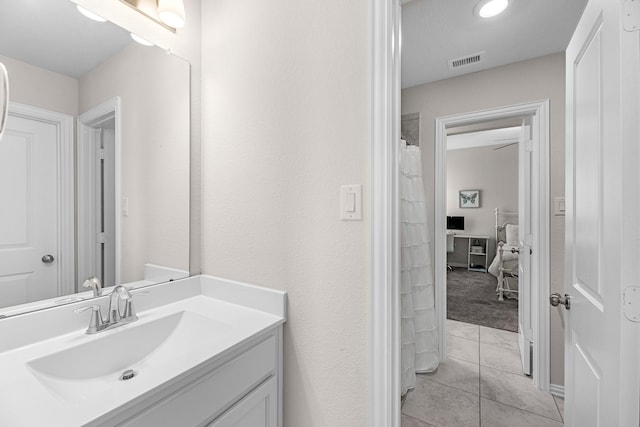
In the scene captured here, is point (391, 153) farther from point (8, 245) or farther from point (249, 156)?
point (8, 245)

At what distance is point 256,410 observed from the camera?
100cm

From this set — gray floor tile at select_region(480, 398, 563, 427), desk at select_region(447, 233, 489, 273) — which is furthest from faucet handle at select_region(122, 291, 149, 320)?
desk at select_region(447, 233, 489, 273)

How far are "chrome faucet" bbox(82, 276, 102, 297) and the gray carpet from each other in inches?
136

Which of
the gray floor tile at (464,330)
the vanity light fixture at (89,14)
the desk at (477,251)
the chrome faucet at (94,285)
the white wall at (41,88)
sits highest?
the vanity light fixture at (89,14)

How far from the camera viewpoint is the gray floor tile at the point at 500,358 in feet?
7.40

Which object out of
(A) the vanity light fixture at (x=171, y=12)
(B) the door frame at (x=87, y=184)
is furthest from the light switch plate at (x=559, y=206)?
(B) the door frame at (x=87, y=184)

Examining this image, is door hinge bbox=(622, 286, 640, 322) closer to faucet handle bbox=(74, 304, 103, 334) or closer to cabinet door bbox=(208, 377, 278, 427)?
cabinet door bbox=(208, 377, 278, 427)

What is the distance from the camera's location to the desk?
5.66 m

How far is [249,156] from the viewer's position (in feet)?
4.13

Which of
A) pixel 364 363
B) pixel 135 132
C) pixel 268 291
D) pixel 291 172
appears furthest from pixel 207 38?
pixel 364 363

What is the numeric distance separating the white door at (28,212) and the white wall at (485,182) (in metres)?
6.38

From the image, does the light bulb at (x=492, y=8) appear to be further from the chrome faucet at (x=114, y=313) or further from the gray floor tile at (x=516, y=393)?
the gray floor tile at (x=516, y=393)

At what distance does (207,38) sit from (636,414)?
2.04m

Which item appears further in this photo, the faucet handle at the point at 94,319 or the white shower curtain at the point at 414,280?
the white shower curtain at the point at 414,280
